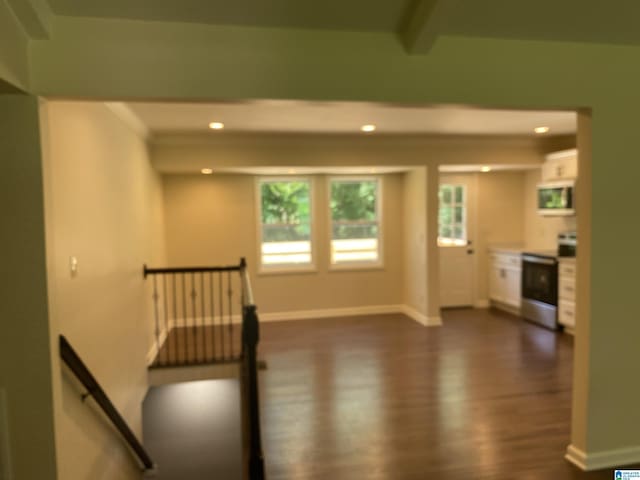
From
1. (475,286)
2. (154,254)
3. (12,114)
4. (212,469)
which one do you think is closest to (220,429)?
(212,469)

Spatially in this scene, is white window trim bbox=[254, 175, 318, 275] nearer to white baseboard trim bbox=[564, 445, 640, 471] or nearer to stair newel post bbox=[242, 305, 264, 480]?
stair newel post bbox=[242, 305, 264, 480]

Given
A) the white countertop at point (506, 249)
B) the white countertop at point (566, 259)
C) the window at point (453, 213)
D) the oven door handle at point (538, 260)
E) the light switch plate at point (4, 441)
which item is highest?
the window at point (453, 213)

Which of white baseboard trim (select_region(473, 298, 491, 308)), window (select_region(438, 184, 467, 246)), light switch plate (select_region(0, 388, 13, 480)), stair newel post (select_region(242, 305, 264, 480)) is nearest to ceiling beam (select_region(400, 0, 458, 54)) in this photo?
stair newel post (select_region(242, 305, 264, 480))

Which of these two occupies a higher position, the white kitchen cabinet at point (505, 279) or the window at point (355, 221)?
the window at point (355, 221)

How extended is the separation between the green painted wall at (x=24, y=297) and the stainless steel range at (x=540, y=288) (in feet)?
18.2

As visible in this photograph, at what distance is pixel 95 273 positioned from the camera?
2.94 m

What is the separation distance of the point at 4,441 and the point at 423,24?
9.07 ft

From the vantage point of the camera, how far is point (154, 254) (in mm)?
5246

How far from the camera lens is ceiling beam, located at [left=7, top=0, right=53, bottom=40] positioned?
178 cm

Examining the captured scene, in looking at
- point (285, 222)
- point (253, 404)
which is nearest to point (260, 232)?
point (285, 222)

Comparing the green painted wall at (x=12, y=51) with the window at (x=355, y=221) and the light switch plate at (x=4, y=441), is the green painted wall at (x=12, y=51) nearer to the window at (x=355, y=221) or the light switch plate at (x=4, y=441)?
the light switch plate at (x=4, y=441)

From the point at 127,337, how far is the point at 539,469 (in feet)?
10.7

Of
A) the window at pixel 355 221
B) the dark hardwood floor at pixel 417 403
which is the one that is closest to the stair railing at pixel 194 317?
the dark hardwood floor at pixel 417 403

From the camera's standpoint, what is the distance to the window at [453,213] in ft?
22.8
